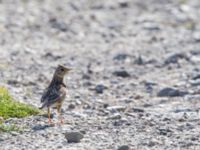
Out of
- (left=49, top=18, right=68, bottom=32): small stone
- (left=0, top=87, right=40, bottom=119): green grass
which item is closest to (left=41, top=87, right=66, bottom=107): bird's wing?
(left=0, top=87, right=40, bottom=119): green grass

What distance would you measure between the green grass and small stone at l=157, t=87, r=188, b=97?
4.48 meters

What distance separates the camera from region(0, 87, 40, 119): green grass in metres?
17.7

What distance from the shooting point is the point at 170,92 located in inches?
857

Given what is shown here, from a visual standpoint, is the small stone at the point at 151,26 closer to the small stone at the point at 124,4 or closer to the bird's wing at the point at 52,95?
the small stone at the point at 124,4

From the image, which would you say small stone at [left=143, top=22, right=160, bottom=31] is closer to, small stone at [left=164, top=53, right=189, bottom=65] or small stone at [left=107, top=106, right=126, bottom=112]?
small stone at [left=164, top=53, right=189, bottom=65]

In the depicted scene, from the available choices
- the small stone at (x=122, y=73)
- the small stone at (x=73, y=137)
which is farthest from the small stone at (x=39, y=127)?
the small stone at (x=122, y=73)

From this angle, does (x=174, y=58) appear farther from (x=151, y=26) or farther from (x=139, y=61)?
(x=151, y=26)

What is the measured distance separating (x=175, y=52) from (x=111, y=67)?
2.56 meters

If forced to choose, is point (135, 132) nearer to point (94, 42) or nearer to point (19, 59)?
point (19, 59)

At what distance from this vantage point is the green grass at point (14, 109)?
17.7 meters

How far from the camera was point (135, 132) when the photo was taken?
16609 millimetres

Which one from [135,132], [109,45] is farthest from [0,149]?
[109,45]

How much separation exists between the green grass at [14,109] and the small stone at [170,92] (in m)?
4.48

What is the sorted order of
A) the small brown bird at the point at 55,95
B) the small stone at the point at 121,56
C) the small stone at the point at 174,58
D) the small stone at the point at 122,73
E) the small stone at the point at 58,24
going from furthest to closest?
the small stone at the point at 58,24, the small stone at the point at 121,56, the small stone at the point at 174,58, the small stone at the point at 122,73, the small brown bird at the point at 55,95
